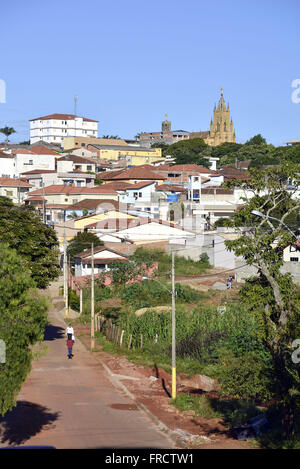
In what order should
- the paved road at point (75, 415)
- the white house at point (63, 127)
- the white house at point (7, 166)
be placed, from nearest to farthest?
the paved road at point (75, 415) < the white house at point (7, 166) < the white house at point (63, 127)

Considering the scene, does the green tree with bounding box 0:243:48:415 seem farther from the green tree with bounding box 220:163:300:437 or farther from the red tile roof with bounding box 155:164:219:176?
the red tile roof with bounding box 155:164:219:176

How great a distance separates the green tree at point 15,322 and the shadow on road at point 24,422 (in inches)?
158

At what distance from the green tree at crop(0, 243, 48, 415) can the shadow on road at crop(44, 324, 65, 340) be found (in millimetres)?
23089

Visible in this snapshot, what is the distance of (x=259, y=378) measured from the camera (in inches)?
783

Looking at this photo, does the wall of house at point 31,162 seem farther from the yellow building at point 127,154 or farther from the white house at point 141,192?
the white house at point 141,192

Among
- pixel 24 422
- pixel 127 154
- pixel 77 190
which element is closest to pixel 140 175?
pixel 77 190

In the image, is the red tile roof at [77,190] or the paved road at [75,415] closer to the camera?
the paved road at [75,415]

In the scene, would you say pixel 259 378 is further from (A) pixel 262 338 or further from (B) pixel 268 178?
(B) pixel 268 178

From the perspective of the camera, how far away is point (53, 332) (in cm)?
4031

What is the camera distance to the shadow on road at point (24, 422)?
18.9m

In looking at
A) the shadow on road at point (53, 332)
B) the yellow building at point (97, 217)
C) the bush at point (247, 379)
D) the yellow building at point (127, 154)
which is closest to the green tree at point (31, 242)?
the shadow on road at point (53, 332)

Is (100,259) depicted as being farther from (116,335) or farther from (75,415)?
(75,415)
